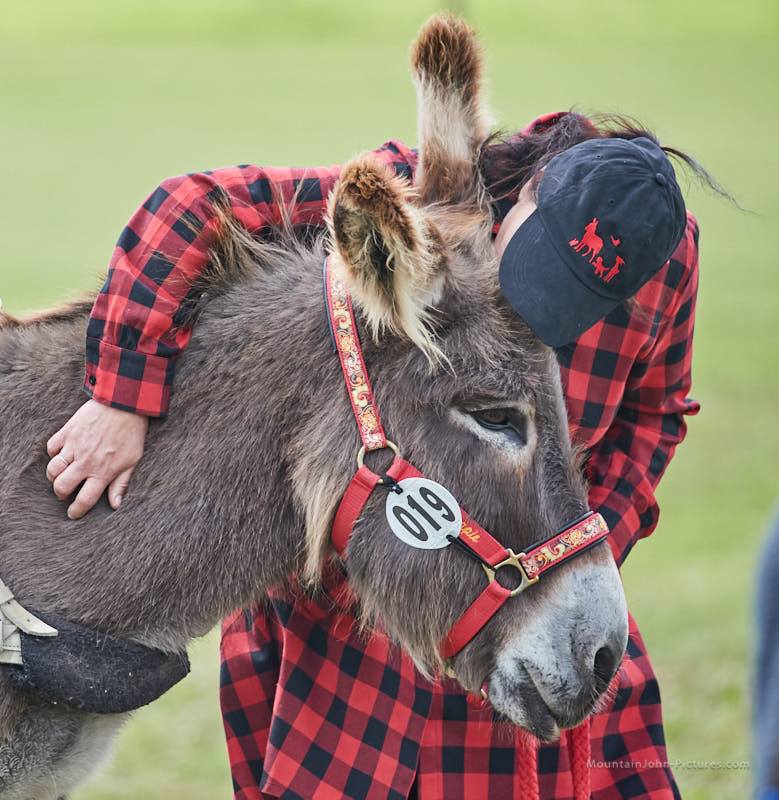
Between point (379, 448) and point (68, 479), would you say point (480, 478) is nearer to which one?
point (379, 448)

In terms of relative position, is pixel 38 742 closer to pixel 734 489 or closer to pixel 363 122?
pixel 734 489

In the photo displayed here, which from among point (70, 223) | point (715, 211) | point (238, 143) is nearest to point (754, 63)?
point (715, 211)

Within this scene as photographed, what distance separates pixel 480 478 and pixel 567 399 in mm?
453

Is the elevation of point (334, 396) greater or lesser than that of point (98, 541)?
greater

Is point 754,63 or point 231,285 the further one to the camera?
point 754,63

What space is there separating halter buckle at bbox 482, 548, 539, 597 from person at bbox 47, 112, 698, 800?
0.44 m

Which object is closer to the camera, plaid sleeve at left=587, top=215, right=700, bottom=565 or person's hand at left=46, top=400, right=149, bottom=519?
person's hand at left=46, top=400, right=149, bottom=519

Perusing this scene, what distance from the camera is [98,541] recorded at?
7.98 ft

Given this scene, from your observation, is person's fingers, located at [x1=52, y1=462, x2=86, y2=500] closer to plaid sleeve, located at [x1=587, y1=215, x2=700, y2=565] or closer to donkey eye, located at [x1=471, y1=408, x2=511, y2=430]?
donkey eye, located at [x1=471, y1=408, x2=511, y2=430]

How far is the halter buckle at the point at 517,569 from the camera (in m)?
2.36

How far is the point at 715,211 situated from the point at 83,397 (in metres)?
20.5

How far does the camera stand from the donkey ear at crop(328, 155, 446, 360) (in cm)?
219

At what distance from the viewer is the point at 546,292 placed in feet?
7.84

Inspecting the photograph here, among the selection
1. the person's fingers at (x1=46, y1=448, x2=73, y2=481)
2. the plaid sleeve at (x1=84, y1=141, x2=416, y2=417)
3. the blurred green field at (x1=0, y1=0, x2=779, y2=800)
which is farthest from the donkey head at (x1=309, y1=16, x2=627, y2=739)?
the blurred green field at (x1=0, y1=0, x2=779, y2=800)
